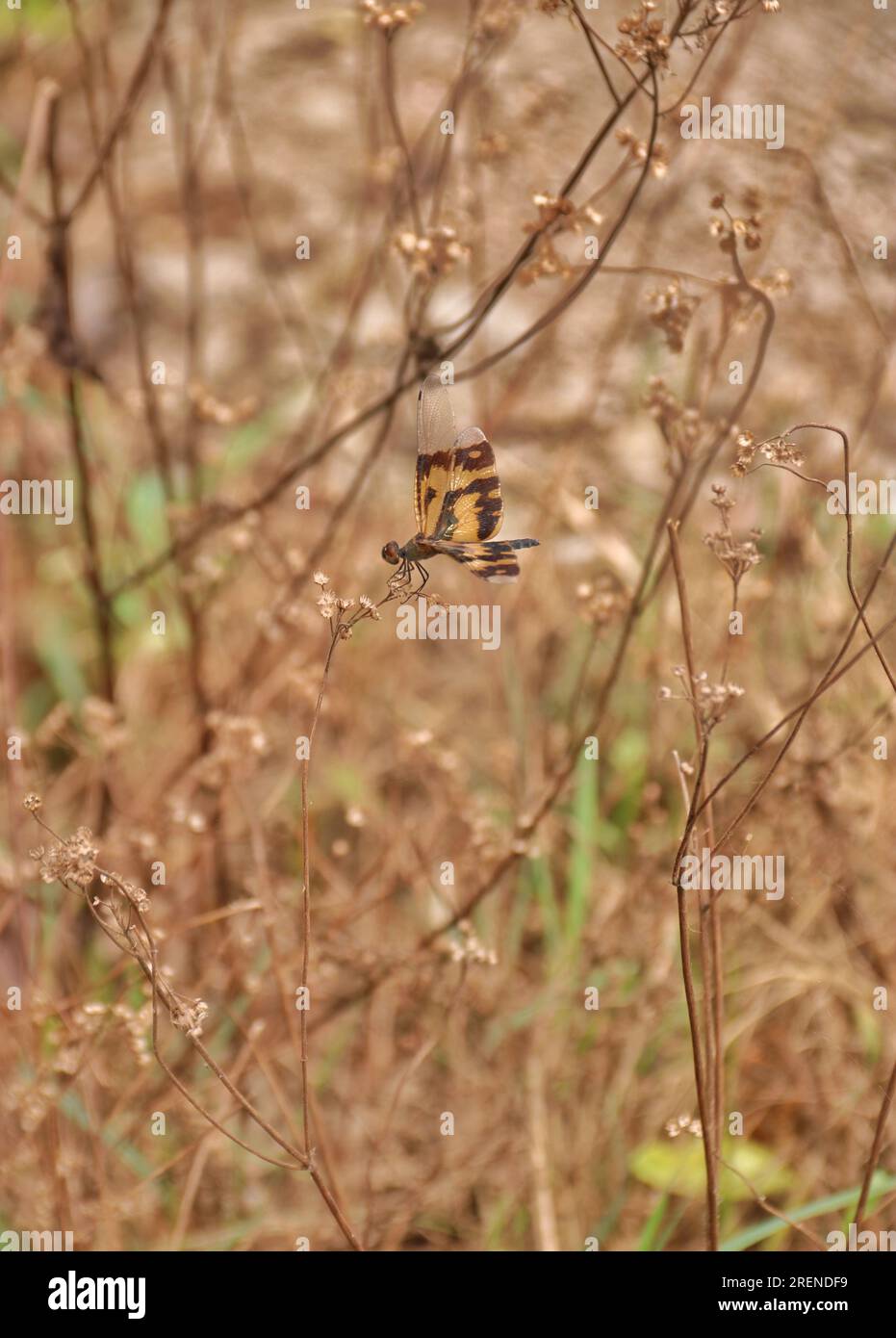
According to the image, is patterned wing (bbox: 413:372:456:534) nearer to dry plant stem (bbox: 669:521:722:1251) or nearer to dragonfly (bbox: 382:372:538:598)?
dragonfly (bbox: 382:372:538:598)

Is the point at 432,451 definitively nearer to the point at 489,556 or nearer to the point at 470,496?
the point at 470,496

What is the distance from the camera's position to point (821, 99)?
2.65m

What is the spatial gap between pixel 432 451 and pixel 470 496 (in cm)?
7

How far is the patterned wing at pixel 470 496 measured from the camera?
1.36 meters

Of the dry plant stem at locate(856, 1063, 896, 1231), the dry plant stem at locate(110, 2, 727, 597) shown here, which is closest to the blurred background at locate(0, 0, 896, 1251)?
the dry plant stem at locate(110, 2, 727, 597)

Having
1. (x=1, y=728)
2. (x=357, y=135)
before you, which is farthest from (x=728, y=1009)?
(x=357, y=135)

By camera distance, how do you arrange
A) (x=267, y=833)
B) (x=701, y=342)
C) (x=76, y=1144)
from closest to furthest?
1. (x=701, y=342)
2. (x=76, y=1144)
3. (x=267, y=833)

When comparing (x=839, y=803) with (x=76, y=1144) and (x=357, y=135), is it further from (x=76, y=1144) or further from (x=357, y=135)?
(x=357, y=135)

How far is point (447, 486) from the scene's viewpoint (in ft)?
4.55

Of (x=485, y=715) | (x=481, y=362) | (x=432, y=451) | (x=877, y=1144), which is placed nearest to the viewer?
(x=877, y=1144)

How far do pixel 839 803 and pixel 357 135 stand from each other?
9.43 ft

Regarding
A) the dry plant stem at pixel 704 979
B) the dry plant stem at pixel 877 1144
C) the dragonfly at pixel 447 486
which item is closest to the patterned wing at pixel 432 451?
the dragonfly at pixel 447 486

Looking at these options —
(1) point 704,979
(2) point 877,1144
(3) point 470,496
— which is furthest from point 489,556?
(2) point 877,1144

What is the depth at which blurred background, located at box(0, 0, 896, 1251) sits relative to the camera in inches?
71.0
